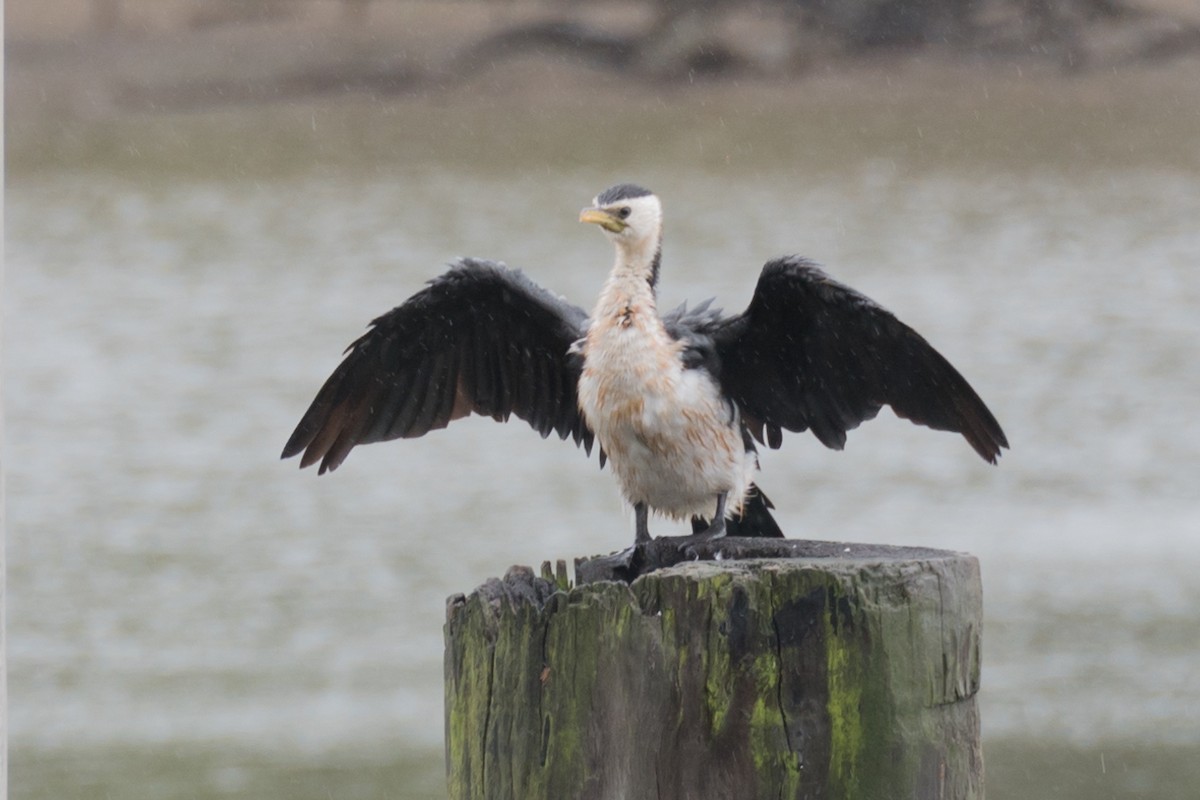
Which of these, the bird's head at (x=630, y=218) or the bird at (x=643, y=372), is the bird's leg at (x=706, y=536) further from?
the bird's head at (x=630, y=218)

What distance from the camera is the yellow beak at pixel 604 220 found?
14.9 feet

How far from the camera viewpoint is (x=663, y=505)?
468 centimetres

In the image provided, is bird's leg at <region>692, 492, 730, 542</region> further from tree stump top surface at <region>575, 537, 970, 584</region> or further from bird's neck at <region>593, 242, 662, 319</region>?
bird's neck at <region>593, 242, 662, 319</region>

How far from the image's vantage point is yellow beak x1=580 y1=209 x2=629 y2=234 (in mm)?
4527

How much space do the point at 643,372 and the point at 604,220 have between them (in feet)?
1.30

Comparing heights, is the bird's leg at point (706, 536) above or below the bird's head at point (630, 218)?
below

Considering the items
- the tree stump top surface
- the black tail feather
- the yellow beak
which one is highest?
the yellow beak

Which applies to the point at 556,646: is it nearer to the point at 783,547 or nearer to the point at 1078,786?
the point at 783,547

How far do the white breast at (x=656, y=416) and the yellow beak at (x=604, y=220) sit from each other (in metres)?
0.23

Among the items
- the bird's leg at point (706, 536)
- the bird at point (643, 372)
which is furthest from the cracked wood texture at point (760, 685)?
the bird at point (643, 372)

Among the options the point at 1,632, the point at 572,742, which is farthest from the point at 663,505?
the point at 572,742

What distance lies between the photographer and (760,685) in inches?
104

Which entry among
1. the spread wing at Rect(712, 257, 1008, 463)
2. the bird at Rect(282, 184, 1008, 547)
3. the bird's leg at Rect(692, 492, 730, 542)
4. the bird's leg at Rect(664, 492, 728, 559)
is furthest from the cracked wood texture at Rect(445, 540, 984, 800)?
the bird's leg at Rect(692, 492, 730, 542)

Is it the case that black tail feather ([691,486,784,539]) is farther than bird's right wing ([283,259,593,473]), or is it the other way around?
black tail feather ([691,486,784,539])
